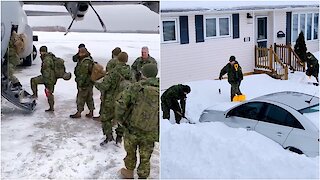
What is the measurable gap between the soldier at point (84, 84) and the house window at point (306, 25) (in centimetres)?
162

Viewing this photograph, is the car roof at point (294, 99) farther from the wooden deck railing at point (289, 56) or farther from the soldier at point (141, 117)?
the soldier at point (141, 117)

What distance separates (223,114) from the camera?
2.00 meters

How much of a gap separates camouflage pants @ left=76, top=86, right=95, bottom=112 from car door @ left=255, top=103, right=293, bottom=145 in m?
1.83

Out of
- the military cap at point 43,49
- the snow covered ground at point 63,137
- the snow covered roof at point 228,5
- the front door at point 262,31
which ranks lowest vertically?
the snow covered ground at point 63,137

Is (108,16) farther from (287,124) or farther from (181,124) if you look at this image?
(287,124)

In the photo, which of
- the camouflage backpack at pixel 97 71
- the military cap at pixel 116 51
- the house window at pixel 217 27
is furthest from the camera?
the camouflage backpack at pixel 97 71

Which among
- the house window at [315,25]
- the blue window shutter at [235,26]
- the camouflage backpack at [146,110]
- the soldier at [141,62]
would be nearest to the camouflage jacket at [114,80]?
the soldier at [141,62]

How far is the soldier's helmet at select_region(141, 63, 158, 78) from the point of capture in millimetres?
1806

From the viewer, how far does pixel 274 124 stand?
6.43 feet

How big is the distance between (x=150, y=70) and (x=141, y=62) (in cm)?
15

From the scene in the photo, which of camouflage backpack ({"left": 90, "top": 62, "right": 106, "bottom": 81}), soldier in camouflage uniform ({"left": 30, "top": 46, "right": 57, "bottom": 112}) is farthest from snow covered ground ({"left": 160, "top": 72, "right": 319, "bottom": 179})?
soldier in camouflage uniform ({"left": 30, "top": 46, "right": 57, "bottom": 112})

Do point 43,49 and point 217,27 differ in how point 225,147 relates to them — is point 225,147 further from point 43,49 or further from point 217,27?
point 43,49

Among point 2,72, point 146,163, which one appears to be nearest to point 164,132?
point 146,163

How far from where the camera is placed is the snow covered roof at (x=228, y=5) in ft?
5.42
